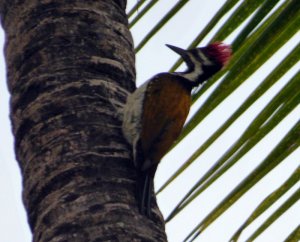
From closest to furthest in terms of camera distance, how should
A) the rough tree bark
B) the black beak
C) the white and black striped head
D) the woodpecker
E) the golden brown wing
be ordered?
the rough tree bark, the woodpecker, the golden brown wing, the white and black striped head, the black beak

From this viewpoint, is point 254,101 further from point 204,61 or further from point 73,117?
point 204,61

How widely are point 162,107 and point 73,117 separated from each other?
131 centimetres

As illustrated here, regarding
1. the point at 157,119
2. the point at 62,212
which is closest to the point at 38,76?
the point at 62,212

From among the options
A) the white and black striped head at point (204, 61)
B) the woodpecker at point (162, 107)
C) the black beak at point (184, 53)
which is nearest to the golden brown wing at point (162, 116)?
the woodpecker at point (162, 107)

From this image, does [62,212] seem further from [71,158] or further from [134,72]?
[134,72]

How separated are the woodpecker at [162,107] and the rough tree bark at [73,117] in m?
0.16

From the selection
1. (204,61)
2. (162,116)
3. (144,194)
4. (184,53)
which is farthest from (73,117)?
(184,53)

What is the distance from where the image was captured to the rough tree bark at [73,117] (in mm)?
2055

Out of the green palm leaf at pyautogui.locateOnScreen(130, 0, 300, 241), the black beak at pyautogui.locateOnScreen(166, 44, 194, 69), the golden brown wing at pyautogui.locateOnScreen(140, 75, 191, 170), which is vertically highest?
the green palm leaf at pyautogui.locateOnScreen(130, 0, 300, 241)

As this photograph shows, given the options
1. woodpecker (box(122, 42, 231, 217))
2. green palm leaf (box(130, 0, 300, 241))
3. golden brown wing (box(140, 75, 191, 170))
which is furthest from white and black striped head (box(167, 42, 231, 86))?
green palm leaf (box(130, 0, 300, 241))

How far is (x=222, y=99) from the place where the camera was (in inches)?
92.1

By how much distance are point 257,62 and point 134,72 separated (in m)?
0.67

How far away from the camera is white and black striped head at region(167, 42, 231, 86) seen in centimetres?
398

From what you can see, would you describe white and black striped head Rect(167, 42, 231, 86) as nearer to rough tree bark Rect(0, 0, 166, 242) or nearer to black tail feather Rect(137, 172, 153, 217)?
rough tree bark Rect(0, 0, 166, 242)
